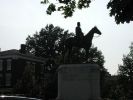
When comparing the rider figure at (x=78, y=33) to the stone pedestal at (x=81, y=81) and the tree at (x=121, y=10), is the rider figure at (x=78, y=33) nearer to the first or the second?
the stone pedestal at (x=81, y=81)

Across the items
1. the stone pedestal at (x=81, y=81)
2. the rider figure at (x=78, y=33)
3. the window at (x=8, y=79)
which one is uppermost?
the rider figure at (x=78, y=33)

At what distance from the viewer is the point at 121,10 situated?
10219 mm

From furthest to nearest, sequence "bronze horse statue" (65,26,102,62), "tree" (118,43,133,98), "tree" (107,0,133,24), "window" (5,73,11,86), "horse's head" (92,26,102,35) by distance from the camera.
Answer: "window" (5,73,11,86)
"tree" (118,43,133,98)
"horse's head" (92,26,102,35)
"bronze horse statue" (65,26,102,62)
"tree" (107,0,133,24)

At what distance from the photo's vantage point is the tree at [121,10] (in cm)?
1008

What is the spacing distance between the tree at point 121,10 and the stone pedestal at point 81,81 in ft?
58.3

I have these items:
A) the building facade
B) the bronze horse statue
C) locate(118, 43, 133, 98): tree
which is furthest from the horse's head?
the building facade

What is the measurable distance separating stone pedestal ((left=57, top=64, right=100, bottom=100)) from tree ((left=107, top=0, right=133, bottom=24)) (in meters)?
17.8

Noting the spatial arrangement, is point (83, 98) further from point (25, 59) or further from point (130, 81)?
point (25, 59)

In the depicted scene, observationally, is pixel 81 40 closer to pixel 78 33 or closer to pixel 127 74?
pixel 78 33

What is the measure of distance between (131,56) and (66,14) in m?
58.5

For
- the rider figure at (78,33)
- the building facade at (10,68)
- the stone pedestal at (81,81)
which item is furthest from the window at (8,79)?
the stone pedestal at (81,81)

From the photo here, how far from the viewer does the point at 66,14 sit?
14602 millimetres

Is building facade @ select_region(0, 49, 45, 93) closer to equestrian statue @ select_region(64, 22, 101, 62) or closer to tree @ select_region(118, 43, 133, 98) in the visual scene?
tree @ select_region(118, 43, 133, 98)

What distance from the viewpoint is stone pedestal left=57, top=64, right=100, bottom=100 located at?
2827cm
